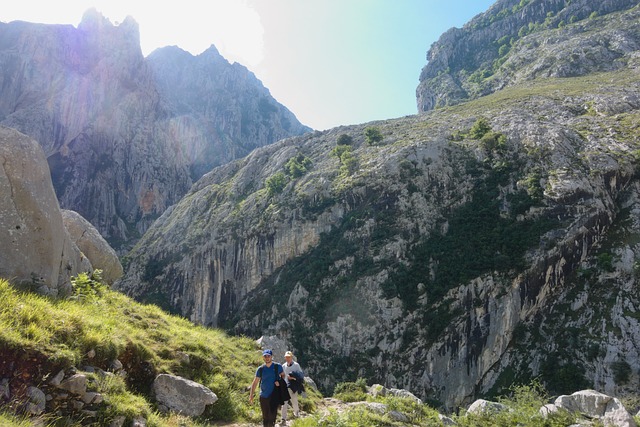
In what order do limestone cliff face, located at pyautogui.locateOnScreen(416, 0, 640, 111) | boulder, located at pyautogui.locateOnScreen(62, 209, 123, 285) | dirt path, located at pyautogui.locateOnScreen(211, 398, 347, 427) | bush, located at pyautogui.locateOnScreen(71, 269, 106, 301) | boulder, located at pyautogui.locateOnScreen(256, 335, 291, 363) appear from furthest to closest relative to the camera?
limestone cliff face, located at pyautogui.locateOnScreen(416, 0, 640, 111) → boulder, located at pyautogui.locateOnScreen(256, 335, 291, 363) → boulder, located at pyautogui.locateOnScreen(62, 209, 123, 285) → bush, located at pyautogui.locateOnScreen(71, 269, 106, 301) → dirt path, located at pyautogui.locateOnScreen(211, 398, 347, 427)

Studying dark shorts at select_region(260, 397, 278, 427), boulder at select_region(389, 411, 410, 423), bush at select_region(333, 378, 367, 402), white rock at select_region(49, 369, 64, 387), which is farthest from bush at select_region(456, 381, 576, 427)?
white rock at select_region(49, 369, 64, 387)

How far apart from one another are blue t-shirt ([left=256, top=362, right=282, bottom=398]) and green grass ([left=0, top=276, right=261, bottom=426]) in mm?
1682

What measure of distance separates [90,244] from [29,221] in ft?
25.5

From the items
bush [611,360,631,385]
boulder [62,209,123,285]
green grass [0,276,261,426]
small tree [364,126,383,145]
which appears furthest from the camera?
small tree [364,126,383,145]

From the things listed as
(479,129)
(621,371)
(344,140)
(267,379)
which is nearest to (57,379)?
(267,379)

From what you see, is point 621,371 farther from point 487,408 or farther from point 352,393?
point 352,393

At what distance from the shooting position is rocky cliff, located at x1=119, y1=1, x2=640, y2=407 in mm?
32812

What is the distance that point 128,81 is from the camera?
4456 inches

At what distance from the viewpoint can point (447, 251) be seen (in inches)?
1655

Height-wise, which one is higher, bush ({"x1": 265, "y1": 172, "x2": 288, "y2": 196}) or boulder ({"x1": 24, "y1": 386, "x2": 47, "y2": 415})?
bush ({"x1": 265, "y1": 172, "x2": 288, "y2": 196})

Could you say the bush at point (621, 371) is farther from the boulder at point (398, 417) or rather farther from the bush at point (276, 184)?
the bush at point (276, 184)

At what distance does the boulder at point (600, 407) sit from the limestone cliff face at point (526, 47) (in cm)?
8320

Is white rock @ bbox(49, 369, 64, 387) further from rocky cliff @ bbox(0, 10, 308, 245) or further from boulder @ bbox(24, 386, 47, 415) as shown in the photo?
rocky cliff @ bbox(0, 10, 308, 245)

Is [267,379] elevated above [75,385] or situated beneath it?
situated beneath
